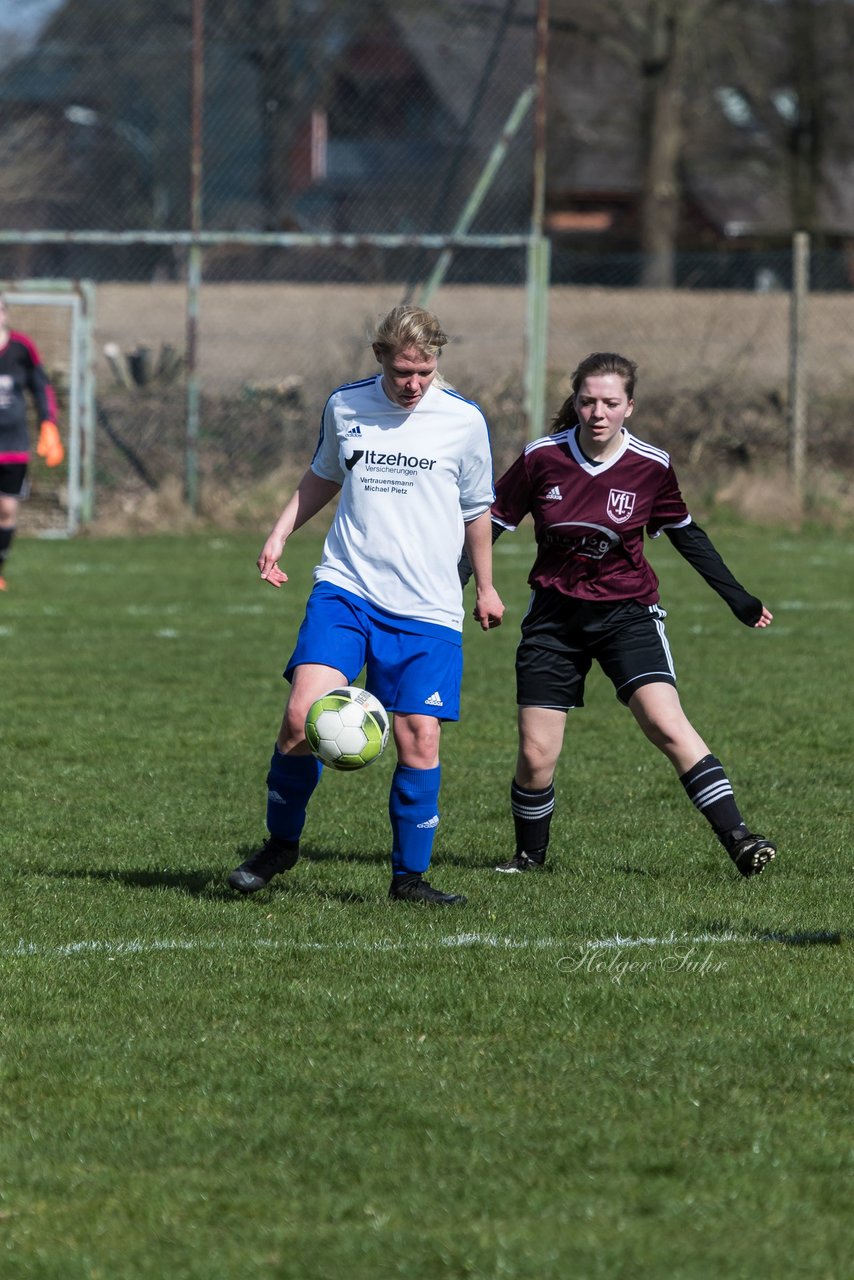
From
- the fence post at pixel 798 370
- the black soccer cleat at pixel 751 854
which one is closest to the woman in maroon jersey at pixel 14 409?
the fence post at pixel 798 370

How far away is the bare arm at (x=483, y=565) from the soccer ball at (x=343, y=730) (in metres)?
0.57

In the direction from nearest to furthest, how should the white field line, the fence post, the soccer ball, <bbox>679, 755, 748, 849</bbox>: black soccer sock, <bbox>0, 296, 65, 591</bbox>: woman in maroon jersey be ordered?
1. the white field line
2. the soccer ball
3. <bbox>679, 755, 748, 849</bbox>: black soccer sock
4. <bbox>0, 296, 65, 591</bbox>: woman in maroon jersey
5. the fence post

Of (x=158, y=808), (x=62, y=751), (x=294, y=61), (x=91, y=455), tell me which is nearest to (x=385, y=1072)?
(x=158, y=808)

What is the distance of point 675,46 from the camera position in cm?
2908

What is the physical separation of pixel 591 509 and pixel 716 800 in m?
1.02

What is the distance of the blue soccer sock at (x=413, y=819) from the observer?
5668 mm

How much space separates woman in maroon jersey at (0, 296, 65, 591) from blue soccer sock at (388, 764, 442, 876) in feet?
27.9

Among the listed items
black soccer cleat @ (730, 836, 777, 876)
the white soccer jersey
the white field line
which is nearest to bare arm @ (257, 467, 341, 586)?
the white soccer jersey

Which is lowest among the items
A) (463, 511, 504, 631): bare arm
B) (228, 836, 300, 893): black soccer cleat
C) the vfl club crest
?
(228, 836, 300, 893): black soccer cleat

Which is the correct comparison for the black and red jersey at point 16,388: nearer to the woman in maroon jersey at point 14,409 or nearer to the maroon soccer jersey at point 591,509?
the woman in maroon jersey at point 14,409

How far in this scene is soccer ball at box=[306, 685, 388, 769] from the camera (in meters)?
5.40

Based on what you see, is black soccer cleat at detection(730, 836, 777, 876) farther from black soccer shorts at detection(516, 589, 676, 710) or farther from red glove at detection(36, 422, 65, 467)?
red glove at detection(36, 422, 65, 467)

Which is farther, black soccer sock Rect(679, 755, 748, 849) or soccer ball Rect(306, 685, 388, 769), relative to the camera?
black soccer sock Rect(679, 755, 748, 849)

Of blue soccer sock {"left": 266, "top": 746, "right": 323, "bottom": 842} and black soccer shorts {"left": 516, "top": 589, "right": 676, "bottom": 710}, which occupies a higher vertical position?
black soccer shorts {"left": 516, "top": 589, "right": 676, "bottom": 710}
